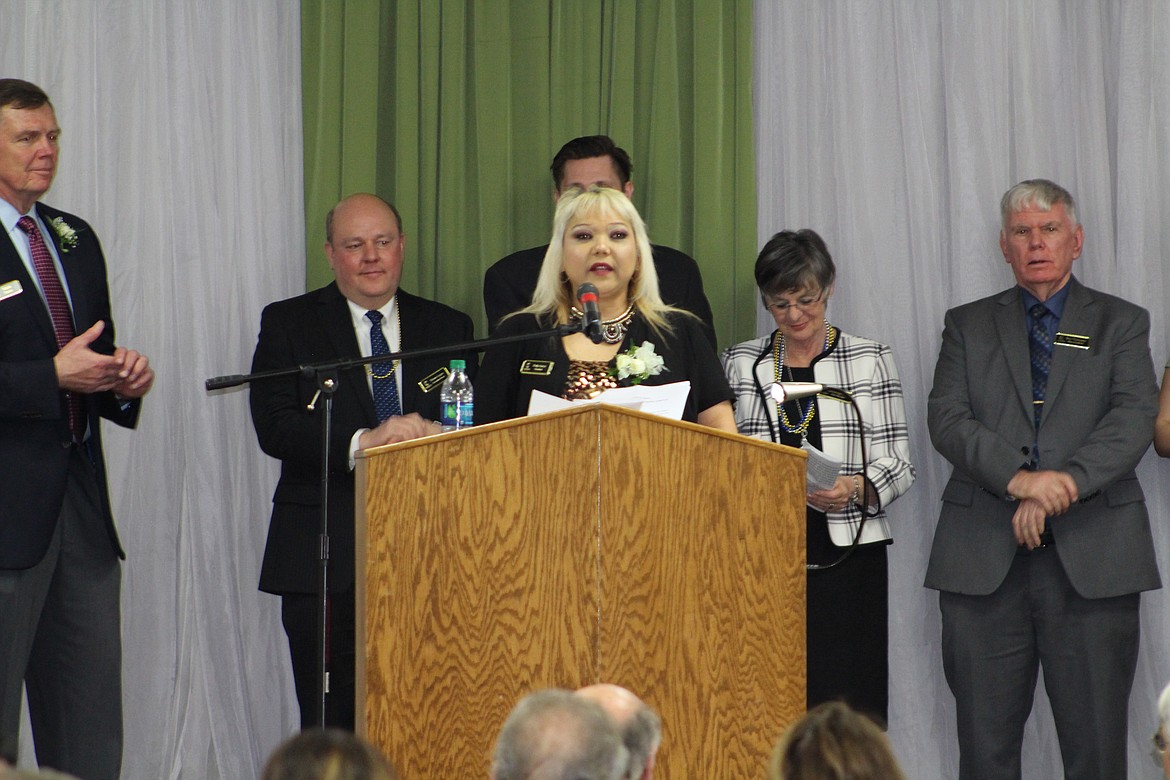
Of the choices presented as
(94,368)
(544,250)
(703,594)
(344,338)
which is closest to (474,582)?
(703,594)

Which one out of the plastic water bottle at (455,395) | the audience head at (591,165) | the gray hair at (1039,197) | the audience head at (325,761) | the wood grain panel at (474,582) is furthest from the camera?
the audience head at (591,165)

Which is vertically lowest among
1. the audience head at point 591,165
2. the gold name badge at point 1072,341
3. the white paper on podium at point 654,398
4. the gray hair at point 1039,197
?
the white paper on podium at point 654,398

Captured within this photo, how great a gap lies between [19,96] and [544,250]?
68.8 inches

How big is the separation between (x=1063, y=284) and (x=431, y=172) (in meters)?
2.33

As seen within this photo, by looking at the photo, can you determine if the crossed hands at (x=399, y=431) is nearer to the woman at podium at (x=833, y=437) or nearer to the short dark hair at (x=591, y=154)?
the woman at podium at (x=833, y=437)

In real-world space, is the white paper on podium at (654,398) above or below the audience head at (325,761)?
above

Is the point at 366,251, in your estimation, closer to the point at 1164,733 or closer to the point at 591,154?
the point at 591,154

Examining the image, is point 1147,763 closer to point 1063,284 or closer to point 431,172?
point 1063,284

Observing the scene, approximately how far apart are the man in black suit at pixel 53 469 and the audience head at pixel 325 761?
8.06 feet

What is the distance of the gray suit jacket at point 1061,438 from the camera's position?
178 inches

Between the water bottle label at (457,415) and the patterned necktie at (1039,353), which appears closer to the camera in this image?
the water bottle label at (457,415)

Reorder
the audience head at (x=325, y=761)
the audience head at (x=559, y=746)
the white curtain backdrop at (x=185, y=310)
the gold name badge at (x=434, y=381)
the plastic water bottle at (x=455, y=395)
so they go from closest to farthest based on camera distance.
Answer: the audience head at (x=325, y=761) → the audience head at (x=559, y=746) → the plastic water bottle at (x=455, y=395) → the gold name badge at (x=434, y=381) → the white curtain backdrop at (x=185, y=310)

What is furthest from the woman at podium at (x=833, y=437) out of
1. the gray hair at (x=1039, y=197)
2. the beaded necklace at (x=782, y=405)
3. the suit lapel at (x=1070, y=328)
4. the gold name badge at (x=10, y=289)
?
the gold name badge at (x=10, y=289)

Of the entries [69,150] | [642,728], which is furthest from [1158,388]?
[69,150]
